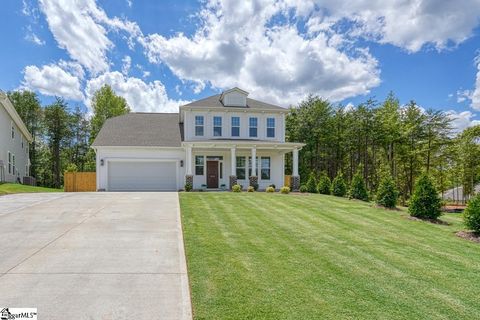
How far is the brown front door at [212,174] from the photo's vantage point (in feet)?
71.5

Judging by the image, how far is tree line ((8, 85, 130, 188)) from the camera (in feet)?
122

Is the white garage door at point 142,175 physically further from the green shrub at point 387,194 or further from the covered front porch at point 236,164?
the green shrub at point 387,194

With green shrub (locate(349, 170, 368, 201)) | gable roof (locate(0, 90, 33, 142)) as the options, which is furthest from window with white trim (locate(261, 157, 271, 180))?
gable roof (locate(0, 90, 33, 142))

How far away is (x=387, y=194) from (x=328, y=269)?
9.23 metres

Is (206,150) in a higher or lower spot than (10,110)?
lower

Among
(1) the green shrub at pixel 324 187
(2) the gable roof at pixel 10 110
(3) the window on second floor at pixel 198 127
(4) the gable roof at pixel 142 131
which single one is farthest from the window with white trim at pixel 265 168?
(2) the gable roof at pixel 10 110

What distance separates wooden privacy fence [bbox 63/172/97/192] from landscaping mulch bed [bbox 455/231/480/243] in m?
21.6

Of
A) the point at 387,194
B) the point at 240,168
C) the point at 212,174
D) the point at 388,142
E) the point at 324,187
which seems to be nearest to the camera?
the point at 387,194

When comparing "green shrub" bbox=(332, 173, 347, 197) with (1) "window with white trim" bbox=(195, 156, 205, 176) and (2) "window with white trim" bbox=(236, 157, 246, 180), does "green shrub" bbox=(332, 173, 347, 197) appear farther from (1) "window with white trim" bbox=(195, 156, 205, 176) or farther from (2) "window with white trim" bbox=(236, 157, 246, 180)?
(1) "window with white trim" bbox=(195, 156, 205, 176)

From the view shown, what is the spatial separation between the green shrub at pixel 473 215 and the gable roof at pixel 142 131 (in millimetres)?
16881

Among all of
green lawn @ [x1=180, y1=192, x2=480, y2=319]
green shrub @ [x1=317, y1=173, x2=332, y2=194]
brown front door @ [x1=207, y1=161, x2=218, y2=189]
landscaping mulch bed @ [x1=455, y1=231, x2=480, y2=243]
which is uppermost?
brown front door @ [x1=207, y1=161, x2=218, y2=189]

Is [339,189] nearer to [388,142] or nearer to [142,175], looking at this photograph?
[142,175]

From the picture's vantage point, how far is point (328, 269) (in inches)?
216

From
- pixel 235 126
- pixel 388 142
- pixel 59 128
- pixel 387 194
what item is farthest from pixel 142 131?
pixel 388 142
